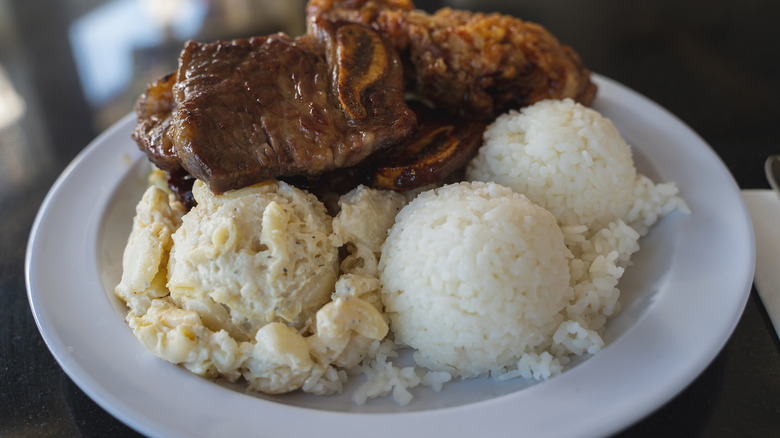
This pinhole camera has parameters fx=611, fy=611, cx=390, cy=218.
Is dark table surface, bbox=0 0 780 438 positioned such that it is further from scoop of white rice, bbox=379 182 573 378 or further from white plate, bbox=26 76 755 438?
scoop of white rice, bbox=379 182 573 378

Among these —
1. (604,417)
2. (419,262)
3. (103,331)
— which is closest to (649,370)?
(604,417)

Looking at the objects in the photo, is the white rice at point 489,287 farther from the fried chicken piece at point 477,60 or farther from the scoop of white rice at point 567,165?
the fried chicken piece at point 477,60

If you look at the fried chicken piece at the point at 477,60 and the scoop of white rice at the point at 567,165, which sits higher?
the fried chicken piece at the point at 477,60

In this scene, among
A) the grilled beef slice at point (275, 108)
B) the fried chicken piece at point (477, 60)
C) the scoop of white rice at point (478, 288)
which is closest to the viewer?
the scoop of white rice at point (478, 288)

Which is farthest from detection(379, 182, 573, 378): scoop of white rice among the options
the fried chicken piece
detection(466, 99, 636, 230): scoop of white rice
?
the fried chicken piece

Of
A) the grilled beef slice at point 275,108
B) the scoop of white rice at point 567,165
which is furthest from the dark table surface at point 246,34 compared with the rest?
the grilled beef slice at point 275,108
